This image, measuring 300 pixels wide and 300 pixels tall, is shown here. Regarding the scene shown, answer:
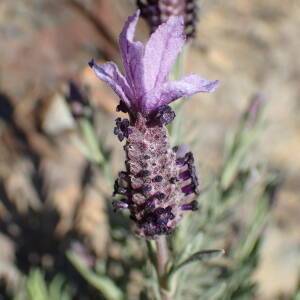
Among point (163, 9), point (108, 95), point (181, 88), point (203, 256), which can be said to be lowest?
point (203, 256)

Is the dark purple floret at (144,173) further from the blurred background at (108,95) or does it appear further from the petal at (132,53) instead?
the blurred background at (108,95)

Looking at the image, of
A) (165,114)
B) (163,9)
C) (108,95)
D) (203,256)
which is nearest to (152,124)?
(165,114)

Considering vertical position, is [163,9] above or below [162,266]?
above

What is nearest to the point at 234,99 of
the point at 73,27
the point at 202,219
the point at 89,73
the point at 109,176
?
the point at 89,73

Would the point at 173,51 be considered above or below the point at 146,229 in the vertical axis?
above

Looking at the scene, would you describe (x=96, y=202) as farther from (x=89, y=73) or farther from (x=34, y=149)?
Result: (x=89, y=73)

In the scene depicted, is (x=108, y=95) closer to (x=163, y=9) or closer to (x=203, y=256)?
(x=163, y=9)

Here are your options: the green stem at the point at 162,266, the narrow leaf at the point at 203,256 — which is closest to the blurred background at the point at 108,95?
the green stem at the point at 162,266
